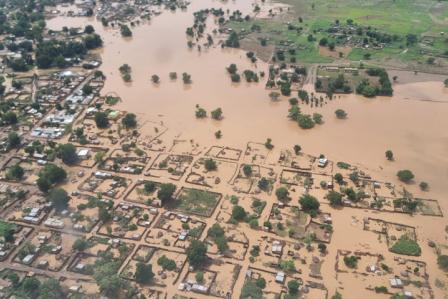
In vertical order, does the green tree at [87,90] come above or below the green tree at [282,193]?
above

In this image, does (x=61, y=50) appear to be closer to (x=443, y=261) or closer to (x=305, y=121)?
(x=305, y=121)

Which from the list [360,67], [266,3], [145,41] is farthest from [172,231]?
[266,3]

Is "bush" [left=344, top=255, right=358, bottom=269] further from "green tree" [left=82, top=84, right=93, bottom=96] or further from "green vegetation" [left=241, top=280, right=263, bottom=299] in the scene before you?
"green tree" [left=82, top=84, right=93, bottom=96]

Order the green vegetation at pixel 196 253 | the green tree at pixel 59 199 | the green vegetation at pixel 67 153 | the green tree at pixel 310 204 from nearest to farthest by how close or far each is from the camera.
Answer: the green vegetation at pixel 196 253
the green tree at pixel 310 204
the green tree at pixel 59 199
the green vegetation at pixel 67 153

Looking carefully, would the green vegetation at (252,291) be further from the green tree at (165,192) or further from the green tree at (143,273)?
the green tree at (165,192)

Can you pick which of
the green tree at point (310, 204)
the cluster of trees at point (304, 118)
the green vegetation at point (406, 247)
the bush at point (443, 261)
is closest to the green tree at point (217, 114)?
the cluster of trees at point (304, 118)

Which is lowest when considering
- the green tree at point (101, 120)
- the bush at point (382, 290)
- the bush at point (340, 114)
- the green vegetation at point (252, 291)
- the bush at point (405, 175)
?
the bush at point (382, 290)

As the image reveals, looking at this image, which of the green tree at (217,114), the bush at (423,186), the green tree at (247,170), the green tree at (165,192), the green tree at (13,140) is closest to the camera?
the green tree at (165,192)

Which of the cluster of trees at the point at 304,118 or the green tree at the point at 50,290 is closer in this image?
the green tree at the point at 50,290
